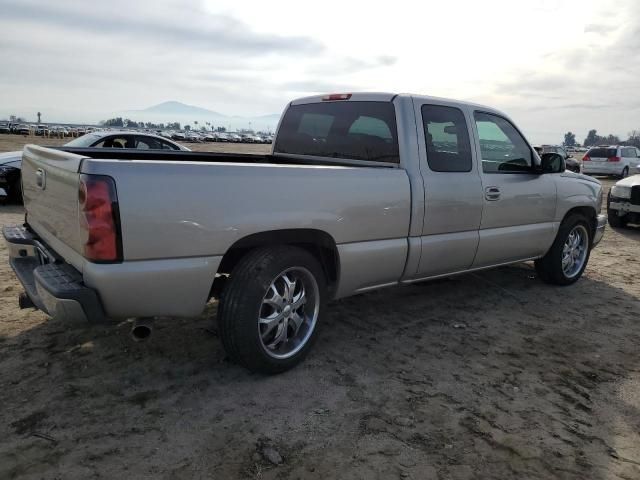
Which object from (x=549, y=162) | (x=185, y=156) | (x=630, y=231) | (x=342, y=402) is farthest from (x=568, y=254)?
(x=630, y=231)

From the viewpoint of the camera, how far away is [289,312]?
341 cm

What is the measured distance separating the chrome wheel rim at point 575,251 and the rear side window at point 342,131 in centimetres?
287

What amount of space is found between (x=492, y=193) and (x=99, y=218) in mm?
3368

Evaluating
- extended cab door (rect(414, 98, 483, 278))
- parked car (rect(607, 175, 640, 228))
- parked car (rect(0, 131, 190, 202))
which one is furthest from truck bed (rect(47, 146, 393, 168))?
parked car (rect(607, 175, 640, 228))

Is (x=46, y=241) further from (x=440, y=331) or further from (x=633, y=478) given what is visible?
(x=633, y=478)

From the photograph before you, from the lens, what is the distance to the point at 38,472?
7.69 feet

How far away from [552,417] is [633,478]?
55 centimetres

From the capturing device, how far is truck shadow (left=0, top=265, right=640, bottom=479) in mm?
2537

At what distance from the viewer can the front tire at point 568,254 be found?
5633 millimetres

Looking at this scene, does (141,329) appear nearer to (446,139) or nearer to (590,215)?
(446,139)

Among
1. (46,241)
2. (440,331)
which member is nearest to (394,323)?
(440,331)

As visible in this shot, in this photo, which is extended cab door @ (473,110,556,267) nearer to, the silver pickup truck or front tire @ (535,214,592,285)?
the silver pickup truck

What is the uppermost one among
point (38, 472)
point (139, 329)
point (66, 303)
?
point (66, 303)

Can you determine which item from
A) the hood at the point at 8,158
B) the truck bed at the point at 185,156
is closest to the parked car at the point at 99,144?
the hood at the point at 8,158
